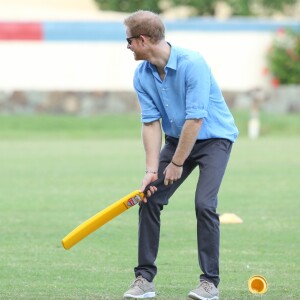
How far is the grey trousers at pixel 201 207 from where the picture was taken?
8211mm

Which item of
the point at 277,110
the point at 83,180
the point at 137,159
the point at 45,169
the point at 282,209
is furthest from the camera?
the point at 277,110

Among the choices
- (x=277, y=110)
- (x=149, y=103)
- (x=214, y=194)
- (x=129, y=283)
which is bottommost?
(x=277, y=110)

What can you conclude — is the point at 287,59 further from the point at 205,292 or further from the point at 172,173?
the point at 205,292

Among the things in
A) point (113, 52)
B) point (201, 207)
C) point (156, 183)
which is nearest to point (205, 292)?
point (201, 207)

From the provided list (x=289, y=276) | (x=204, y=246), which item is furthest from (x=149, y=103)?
(x=289, y=276)

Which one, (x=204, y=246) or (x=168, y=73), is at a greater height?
(x=168, y=73)

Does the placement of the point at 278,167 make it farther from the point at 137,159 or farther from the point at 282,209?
the point at 282,209

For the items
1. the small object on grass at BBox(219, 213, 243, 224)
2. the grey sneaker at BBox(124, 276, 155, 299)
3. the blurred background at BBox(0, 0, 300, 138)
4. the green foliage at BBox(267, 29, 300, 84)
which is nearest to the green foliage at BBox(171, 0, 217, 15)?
the blurred background at BBox(0, 0, 300, 138)

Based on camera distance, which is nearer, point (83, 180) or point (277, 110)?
point (83, 180)

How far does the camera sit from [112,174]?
62.0 ft

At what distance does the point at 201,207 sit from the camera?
8.15 metres

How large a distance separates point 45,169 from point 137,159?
2.62 meters

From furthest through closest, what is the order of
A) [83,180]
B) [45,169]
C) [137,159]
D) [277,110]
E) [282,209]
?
[277,110] < [137,159] < [45,169] < [83,180] < [282,209]

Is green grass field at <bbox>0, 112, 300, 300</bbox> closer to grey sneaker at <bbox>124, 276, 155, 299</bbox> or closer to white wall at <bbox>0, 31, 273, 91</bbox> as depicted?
grey sneaker at <bbox>124, 276, 155, 299</bbox>
